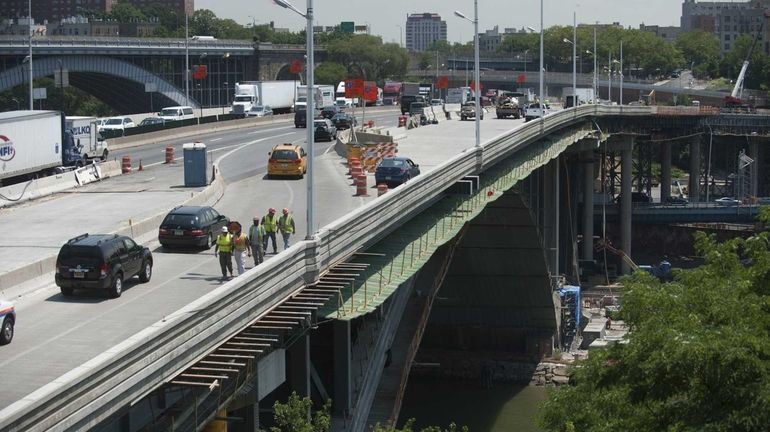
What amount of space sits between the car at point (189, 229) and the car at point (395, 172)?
16252 mm

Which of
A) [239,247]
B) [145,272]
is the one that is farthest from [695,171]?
[145,272]

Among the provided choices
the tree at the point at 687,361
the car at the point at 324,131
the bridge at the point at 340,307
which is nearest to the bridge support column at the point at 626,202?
the car at the point at 324,131

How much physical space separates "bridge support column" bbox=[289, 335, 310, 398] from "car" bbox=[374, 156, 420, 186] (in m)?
25.3

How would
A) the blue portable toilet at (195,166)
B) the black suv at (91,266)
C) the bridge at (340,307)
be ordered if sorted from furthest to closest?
the blue portable toilet at (195,166), the black suv at (91,266), the bridge at (340,307)

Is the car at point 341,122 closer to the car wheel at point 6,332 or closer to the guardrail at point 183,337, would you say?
the guardrail at point 183,337

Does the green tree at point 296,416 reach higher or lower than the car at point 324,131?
lower

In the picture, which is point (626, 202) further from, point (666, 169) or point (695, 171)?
point (666, 169)

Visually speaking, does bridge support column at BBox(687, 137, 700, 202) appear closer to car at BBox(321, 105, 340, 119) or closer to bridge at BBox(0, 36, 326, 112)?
car at BBox(321, 105, 340, 119)

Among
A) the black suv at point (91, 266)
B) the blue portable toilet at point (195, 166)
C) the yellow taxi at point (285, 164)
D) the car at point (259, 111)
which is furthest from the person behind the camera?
the car at point (259, 111)

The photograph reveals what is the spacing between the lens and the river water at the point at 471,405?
2280 inches

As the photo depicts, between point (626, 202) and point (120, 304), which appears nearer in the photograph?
point (120, 304)

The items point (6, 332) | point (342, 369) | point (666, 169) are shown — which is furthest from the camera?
point (666, 169)

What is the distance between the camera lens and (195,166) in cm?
5319

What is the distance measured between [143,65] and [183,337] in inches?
4237
